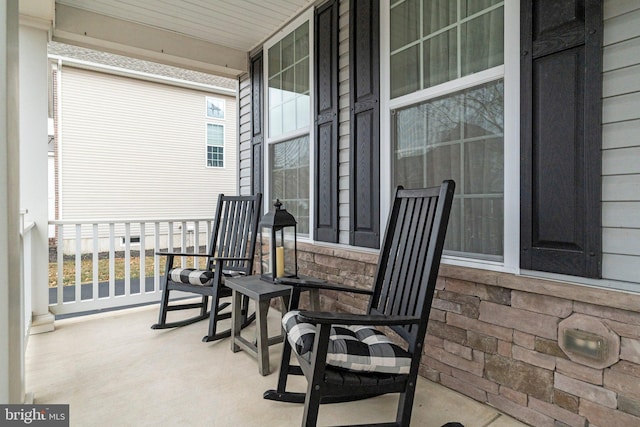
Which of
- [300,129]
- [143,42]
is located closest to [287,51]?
[300,129]

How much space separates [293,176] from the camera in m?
3.75

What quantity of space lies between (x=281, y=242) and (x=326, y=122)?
3.86 ft

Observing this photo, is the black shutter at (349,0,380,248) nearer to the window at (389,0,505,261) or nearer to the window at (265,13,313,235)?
the window at (389,0,505,261)

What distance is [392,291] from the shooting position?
6.30ft

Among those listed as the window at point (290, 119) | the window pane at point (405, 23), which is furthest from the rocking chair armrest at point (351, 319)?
the window at point (290, 119)

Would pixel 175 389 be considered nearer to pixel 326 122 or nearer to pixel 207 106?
pixel 326 122

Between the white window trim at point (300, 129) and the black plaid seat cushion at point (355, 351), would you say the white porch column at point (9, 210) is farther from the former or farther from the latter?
the white window trim at point (300, 129)

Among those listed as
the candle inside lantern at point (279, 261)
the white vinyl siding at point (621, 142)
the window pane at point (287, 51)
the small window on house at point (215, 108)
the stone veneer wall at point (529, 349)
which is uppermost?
the small window on house at point (215, 108)

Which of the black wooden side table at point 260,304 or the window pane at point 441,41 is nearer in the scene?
the window pane at point 441,41

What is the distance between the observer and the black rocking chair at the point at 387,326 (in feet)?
4.69

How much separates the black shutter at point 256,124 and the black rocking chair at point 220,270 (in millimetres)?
573

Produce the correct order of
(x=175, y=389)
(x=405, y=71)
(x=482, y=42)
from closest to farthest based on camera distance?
1. (x=482, y=42)
2. (x=175, y=389)
3. (x=405, y=71)

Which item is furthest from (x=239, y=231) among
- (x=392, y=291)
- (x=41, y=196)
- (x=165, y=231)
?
(x=165, y=231)

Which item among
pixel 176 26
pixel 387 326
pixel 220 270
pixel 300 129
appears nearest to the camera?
pixel 387 326
